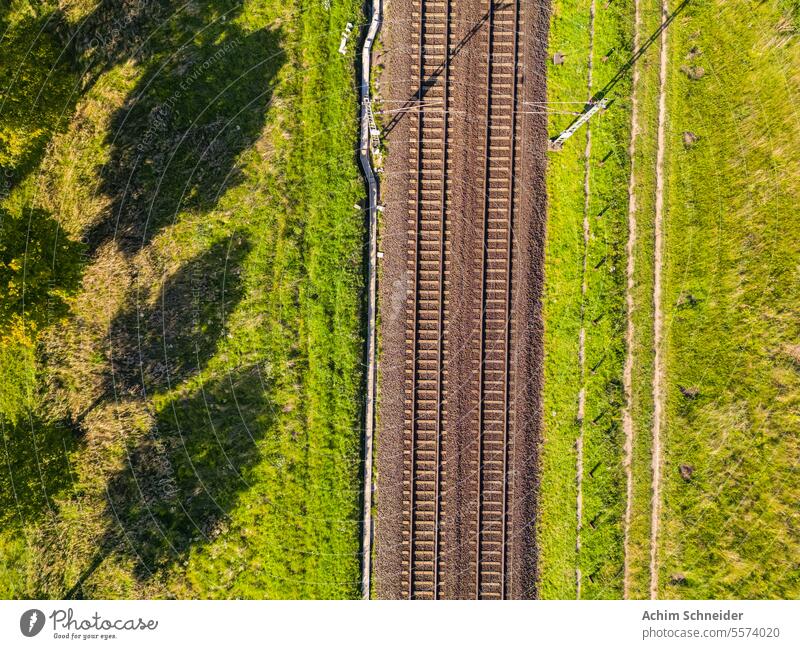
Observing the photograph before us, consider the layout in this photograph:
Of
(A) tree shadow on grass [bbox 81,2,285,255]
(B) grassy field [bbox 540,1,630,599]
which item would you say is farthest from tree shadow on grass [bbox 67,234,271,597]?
(B) grassy field [bbox 540,1,630,599]

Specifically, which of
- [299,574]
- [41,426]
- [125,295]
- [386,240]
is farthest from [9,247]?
[299,574]

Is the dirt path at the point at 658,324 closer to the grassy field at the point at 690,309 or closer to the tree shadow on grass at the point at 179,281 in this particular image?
the grassy field at the point at 690,309

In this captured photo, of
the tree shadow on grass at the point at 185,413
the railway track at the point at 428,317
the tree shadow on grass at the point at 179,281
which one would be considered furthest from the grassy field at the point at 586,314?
the tree shadow on grass at the point at 185,413

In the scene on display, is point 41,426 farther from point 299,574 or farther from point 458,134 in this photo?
point 458,134

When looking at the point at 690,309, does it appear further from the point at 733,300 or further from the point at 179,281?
the point at 179,281
